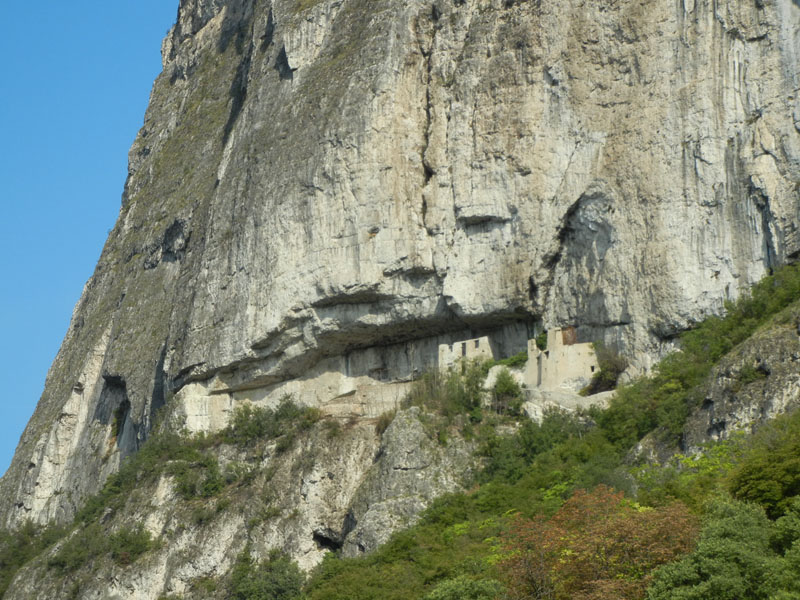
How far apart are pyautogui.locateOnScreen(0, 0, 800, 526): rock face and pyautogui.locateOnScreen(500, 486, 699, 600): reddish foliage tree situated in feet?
45.4

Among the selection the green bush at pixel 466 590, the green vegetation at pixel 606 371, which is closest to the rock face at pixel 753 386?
the green vegetation at pixel 606 371

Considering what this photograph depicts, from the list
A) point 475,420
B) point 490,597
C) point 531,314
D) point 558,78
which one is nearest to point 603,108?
point 558,78

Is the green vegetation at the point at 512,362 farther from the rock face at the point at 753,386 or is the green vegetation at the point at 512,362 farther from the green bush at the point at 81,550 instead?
the green bush at the point at 81,550

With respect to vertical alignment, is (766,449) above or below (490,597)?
above

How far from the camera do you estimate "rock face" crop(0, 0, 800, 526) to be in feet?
145

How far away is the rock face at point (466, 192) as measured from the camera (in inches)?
1743

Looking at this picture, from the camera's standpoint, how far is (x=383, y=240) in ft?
161

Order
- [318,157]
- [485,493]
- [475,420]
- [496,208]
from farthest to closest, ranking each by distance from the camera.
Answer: [318,157], [496,208], [475,420], [485,493]

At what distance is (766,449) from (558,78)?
2008cm

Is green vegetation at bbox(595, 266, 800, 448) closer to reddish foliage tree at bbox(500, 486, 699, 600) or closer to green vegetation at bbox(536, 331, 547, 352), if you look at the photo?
green vegetation at bbox(536, 331, 547, 352)

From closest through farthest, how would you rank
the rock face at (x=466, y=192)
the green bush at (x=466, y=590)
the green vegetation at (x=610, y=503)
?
the green vegetation at (x=610, y=503) < the green bush at (x=466, y=590) < the rock face at (x=466, y=192)

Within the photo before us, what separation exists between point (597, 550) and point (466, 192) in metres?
21.9

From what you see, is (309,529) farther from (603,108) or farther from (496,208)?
(603,108)

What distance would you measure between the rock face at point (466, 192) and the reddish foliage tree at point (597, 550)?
13.8 meters
